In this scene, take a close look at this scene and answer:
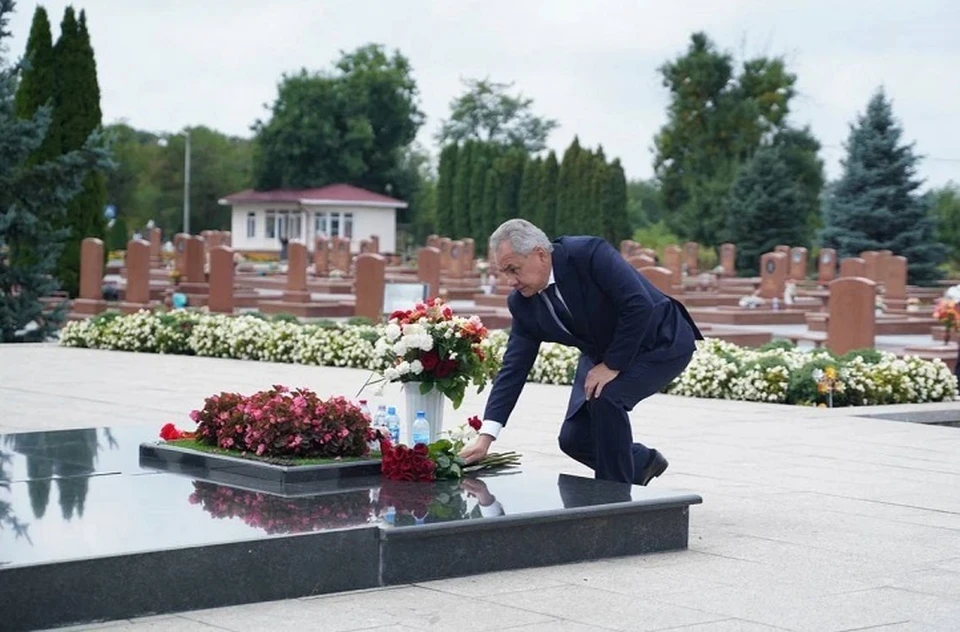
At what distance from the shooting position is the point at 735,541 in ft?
23.3

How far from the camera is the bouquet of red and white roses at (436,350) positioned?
24.8 feet

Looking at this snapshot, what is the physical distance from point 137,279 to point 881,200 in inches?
1058

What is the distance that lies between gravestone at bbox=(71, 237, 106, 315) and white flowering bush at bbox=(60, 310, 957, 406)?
7882mm

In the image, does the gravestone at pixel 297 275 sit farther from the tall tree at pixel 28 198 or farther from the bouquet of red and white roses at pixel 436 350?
the bouquet of red and white roses at pixel 436 350

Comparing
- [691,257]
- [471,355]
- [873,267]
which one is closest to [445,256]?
[691,257]

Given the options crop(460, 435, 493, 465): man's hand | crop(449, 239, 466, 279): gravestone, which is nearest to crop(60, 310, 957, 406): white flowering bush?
crop(460, 435, 493, 465): man's hand

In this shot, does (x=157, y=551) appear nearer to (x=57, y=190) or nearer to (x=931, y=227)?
(x=57, y=190)

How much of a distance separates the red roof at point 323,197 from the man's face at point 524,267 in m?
70.7

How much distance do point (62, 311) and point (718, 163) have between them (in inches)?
1713

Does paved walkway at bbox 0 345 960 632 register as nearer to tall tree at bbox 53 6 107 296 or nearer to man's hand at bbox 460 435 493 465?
man's hand at bbox 460 435 493 465

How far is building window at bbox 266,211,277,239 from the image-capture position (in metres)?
80.3

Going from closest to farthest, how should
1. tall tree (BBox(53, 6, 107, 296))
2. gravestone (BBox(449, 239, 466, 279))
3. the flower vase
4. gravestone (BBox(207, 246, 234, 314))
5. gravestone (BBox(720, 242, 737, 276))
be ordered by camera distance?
the flower vase, gravestone (BBox(207, 246, 234, 314)), tall tree (BBox(53, 6, 107, 296)), gravestone (BBox(449, 239, 466, 279)), gravestone (BBox(720, 242, 737, 276))

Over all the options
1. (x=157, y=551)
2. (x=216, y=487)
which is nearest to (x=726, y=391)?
(x=216, y=487)

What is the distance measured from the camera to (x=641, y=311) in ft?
22.5
